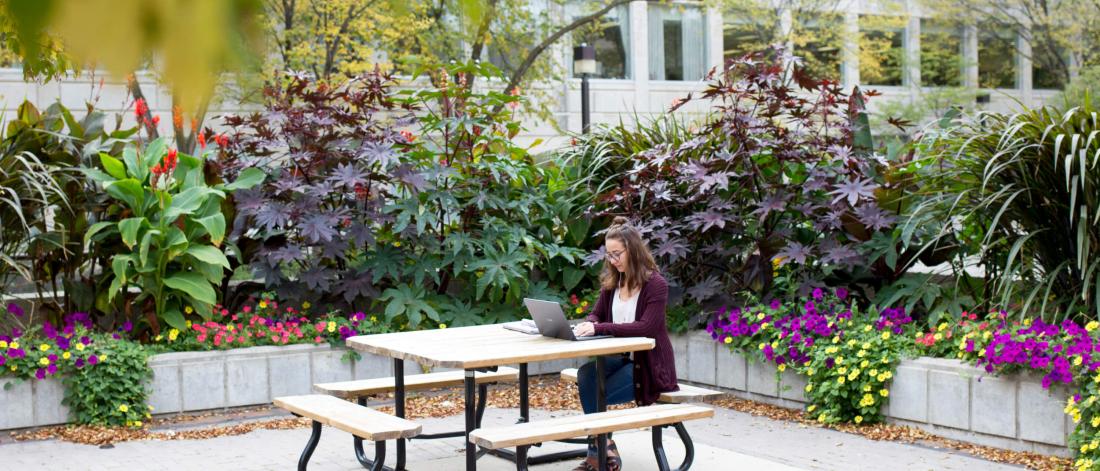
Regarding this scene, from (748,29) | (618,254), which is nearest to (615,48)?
(748,29)

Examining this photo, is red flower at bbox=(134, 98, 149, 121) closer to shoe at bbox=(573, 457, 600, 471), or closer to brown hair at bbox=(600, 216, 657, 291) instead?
brown hair at bbox=(600, 216, 657, 291)

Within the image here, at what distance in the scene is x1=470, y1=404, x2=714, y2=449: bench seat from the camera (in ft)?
17.8

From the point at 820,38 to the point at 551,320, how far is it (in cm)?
2472

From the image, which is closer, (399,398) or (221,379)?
(399,398)

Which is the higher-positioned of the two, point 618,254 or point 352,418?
point 618,254

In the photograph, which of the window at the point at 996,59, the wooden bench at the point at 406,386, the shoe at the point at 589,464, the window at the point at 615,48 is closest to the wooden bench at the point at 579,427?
the shoe at the point at 589,464

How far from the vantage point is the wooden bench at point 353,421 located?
18.3 feet

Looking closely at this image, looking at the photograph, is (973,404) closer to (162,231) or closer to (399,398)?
(399,398)

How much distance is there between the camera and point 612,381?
21.5ft

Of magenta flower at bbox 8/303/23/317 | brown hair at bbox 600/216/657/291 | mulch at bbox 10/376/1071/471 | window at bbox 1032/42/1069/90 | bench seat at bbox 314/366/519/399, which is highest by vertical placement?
window at bbox 1032/42/1069/90

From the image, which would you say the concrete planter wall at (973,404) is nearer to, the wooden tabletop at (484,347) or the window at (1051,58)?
the wooden tabletop at (484,347)

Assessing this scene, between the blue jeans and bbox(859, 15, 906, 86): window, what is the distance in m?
25.5


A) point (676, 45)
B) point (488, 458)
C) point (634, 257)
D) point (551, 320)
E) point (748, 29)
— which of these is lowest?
point (488, 458)

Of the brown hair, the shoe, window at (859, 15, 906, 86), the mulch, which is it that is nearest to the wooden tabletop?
the brown hair
